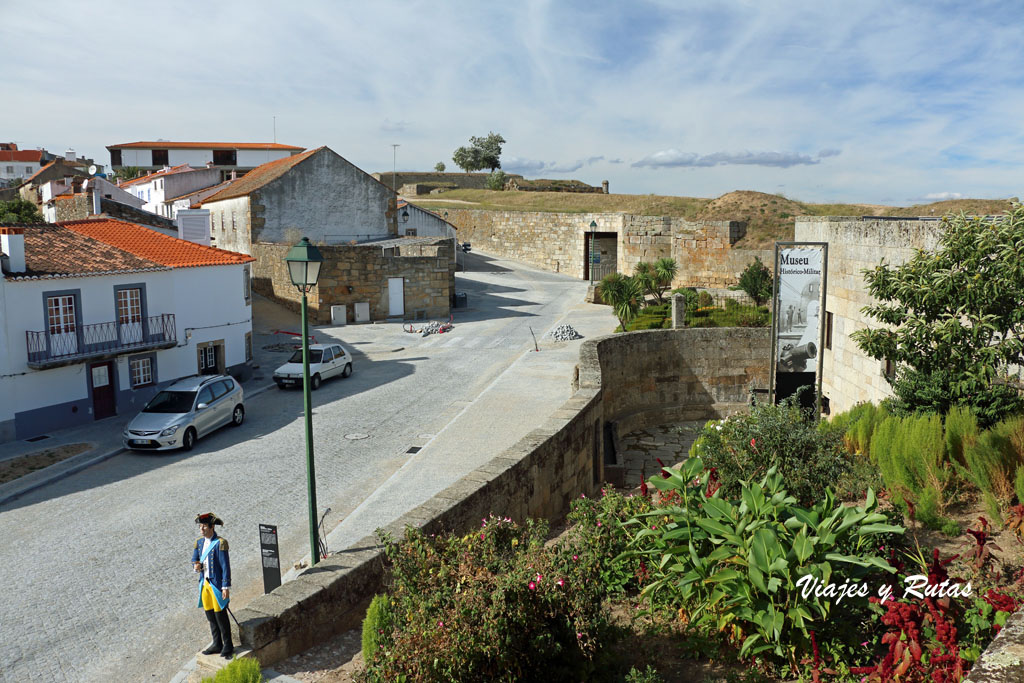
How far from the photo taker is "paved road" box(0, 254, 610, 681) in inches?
337

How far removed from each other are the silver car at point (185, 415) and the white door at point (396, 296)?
14.1 m

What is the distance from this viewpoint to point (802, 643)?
5055 millimetres

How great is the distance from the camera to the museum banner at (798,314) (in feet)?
51.4

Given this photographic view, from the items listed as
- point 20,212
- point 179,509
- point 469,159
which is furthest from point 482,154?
point 179,509

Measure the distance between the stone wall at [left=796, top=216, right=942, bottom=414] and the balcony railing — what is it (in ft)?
52.9

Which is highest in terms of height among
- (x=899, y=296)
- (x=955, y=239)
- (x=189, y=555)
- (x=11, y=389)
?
(x=955, y=239)

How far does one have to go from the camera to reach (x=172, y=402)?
17.5 meters

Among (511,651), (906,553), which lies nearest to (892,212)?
(906,553)

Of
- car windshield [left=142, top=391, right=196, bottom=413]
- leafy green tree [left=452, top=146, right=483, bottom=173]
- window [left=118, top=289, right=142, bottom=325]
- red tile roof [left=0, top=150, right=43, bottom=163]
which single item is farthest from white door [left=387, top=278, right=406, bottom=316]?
red tile roof [left=0, top=150, right=43, bottom=163]

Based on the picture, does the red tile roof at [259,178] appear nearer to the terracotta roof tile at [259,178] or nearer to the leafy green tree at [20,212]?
the terracotta roof tile at [259,178]

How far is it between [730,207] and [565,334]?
16333 millimetres

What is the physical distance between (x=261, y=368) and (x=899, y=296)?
64.6ft

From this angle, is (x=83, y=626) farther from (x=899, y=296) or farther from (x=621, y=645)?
(x=899, y=296)

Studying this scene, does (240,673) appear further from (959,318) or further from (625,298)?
(625,298)
